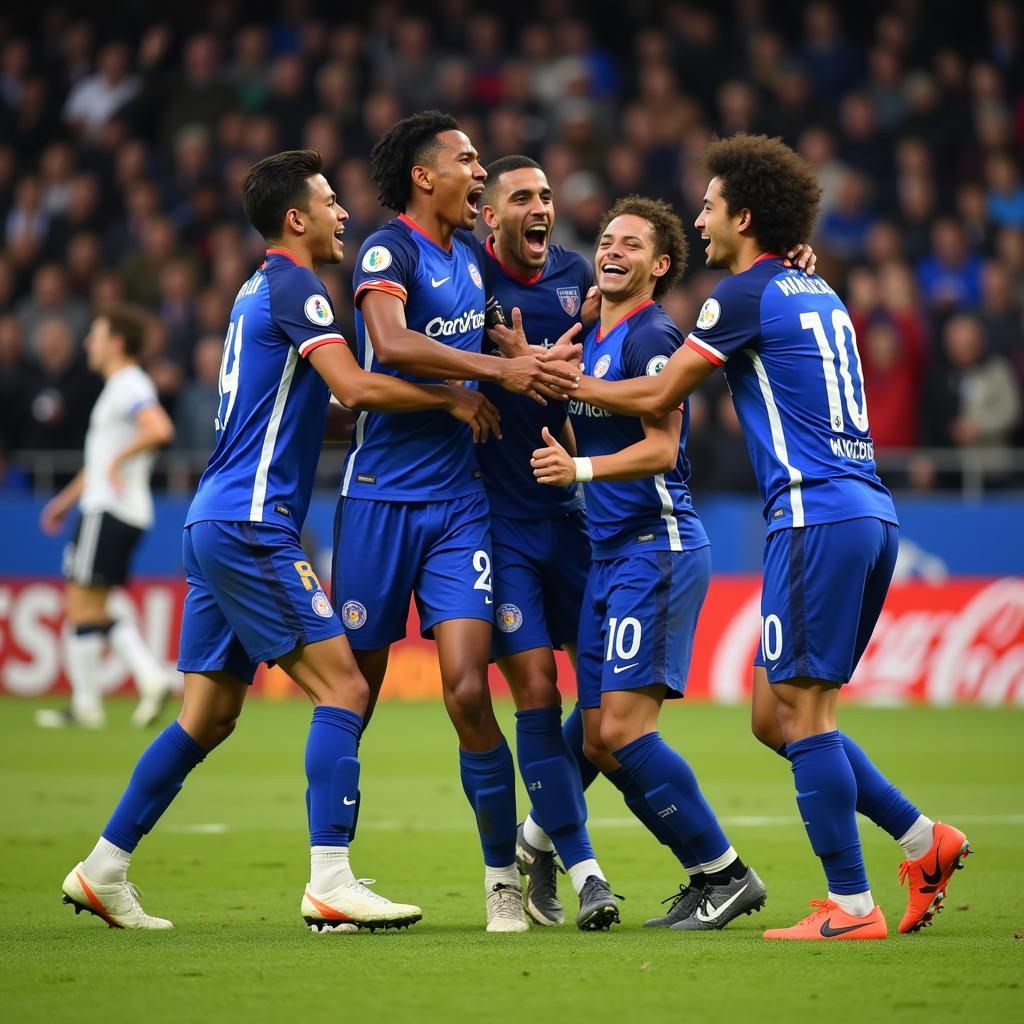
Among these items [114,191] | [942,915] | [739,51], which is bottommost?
[942,915]

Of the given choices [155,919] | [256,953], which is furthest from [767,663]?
[155,919]

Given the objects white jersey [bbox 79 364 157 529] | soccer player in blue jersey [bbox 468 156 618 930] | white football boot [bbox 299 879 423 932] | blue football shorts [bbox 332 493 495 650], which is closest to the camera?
white football boot [bbox 299 879 423 932]

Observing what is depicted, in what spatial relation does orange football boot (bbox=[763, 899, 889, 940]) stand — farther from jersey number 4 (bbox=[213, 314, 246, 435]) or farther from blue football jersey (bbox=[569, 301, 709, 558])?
jersey number 4 (bbox=[213, 314, 246, 435])

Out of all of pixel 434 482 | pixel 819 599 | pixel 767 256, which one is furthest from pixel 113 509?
pixel 819 599

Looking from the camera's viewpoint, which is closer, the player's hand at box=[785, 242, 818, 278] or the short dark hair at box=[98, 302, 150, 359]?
the player's hand at box=[785, 242, 818, 278]

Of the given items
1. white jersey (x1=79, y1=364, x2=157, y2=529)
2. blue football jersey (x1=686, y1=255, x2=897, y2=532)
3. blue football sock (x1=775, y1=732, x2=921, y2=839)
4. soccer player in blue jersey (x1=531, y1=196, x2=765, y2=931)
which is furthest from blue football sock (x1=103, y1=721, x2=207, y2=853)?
white jersey (x1=79, y1=364, x2=157, y2=529)

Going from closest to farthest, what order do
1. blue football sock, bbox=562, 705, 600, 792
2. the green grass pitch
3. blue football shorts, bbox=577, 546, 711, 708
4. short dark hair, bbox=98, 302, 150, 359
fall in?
the green grass pitch
blue football shorts, bbox=577, 546, 711, 708
blue football sock, bbox=562, 705, 600, 792
short dark hair, bbox=98, 302, 150, 359

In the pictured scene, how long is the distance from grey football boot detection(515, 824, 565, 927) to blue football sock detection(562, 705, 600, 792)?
1.12 feet

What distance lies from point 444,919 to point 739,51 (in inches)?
612

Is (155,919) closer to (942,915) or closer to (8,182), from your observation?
(942,915)

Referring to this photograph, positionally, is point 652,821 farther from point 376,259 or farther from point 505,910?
point 376,259

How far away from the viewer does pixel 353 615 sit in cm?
628

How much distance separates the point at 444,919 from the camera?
632cm

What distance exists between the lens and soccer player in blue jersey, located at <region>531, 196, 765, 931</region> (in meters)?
6.09
